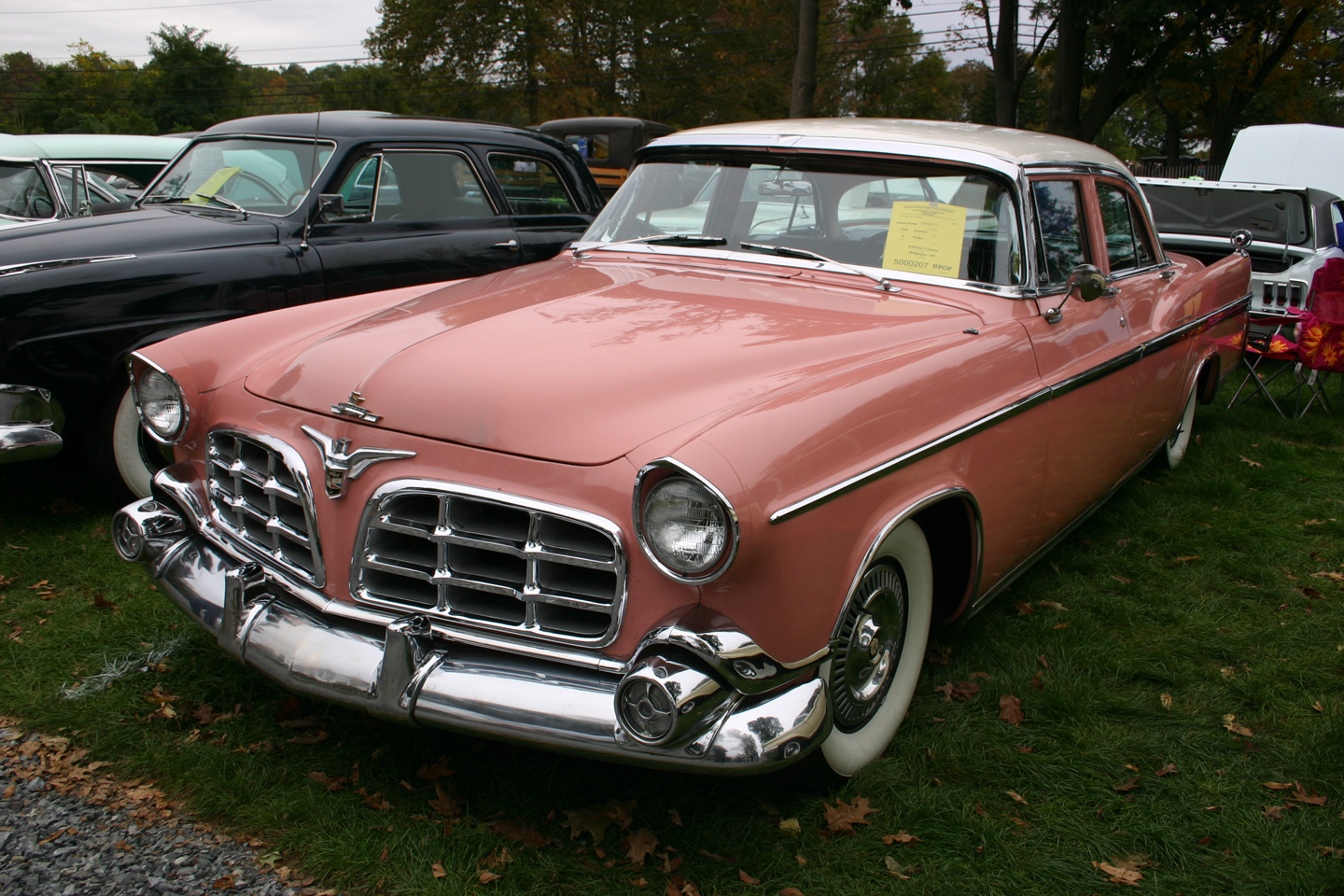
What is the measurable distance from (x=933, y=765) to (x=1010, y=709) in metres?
0.44

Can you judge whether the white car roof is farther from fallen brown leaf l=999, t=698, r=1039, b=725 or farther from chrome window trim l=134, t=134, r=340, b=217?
chrome window trim l=134, t=134, r=340, b=217

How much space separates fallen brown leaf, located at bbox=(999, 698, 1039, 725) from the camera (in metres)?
2.98

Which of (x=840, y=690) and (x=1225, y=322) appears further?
(x=1225, y=322)

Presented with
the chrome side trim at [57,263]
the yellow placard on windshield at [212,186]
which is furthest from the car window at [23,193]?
the chrome side trim at [57,263]

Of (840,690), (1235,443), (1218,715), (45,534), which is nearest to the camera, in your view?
(840,690)

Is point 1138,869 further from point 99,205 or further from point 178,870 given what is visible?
point 99,205

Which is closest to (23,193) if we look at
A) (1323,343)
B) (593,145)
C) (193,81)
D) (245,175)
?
(245,175)

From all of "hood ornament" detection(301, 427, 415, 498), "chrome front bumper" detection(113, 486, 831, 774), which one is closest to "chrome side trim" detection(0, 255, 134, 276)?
"chrome front bumper" detection(113, 486, 831, 774)

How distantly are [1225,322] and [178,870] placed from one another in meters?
5.34

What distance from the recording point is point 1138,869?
7.70 feet

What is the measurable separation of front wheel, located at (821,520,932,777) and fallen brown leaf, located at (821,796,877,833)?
8cm

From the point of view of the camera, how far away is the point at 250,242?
4.72 m

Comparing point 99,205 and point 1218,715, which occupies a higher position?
point 99,205

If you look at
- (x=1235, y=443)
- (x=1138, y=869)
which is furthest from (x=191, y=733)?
(x=1235, y=443)
